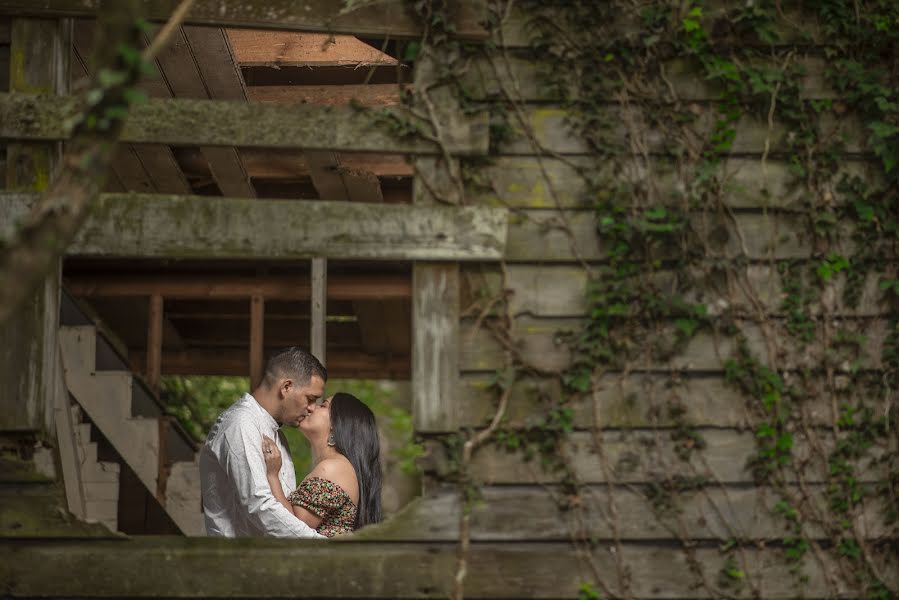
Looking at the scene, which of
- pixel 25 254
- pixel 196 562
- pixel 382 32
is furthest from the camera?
pixel 382 32

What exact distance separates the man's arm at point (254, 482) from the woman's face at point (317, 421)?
2.03ft

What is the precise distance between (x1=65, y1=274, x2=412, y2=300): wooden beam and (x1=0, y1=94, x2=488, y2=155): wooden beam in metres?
4.04

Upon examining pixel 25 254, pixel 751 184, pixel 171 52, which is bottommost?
pixel 25 254

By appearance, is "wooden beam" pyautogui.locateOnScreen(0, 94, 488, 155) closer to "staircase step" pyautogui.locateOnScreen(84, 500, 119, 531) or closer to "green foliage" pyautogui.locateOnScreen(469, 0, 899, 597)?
"green foliage" pyautogui.locateOnScreen(469, 0, 899, 597)

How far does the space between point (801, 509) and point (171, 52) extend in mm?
3665

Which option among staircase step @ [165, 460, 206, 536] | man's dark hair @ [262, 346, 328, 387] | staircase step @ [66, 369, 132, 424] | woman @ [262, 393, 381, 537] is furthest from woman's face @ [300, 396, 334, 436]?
staircase step @ [66, 369, 132, 424]

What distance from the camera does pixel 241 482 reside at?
4.89 m

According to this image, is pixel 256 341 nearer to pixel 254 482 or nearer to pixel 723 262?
pixel 254 482

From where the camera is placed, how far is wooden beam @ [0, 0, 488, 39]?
4059 mm

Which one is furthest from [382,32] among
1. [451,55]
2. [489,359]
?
[489,359]

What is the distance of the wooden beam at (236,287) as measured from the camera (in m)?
8.09

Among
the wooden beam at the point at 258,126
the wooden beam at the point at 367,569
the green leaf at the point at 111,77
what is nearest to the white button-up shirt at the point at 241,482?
the wooden beam at the point at 367,569

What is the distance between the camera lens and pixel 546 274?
406 cm

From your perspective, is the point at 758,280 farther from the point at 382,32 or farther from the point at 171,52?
the point at 171,52
